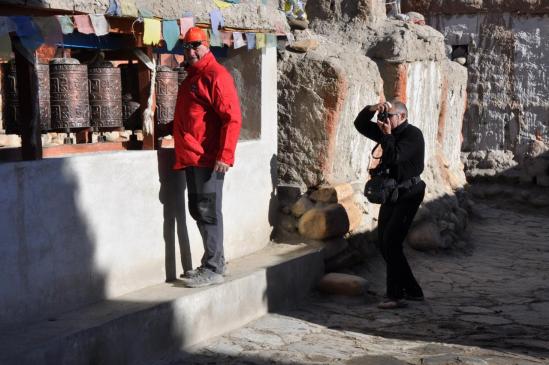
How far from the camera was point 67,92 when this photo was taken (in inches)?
234

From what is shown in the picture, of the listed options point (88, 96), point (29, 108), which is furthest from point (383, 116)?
point (29, 108)

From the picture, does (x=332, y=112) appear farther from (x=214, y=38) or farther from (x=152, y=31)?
(x=152, y=31)

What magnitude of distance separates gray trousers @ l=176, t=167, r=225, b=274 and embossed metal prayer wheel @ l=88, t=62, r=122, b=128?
0.66 m

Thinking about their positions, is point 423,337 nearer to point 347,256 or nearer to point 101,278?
point 347,256

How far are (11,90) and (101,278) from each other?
4.80ft

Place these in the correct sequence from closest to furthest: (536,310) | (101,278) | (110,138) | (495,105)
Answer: (101,278), (536,310), (110,138), (495,105)

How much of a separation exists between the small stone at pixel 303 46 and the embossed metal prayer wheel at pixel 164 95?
178 centimetres

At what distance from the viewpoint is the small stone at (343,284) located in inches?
296

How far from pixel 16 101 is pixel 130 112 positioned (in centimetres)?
84

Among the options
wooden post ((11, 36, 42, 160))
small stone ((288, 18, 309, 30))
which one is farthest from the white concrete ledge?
small stone ((288, 18, 309, 30))

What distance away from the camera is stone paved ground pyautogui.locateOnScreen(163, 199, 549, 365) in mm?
5910

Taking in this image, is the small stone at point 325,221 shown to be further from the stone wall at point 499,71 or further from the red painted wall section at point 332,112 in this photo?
the stone wall at point 499,71

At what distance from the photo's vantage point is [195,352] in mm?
5930

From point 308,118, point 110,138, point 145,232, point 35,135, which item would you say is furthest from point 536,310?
point 110,138
